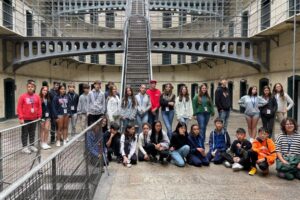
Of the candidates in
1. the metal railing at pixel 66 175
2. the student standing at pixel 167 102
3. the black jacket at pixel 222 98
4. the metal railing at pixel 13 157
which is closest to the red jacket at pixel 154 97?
the student standing at pixel 167 102

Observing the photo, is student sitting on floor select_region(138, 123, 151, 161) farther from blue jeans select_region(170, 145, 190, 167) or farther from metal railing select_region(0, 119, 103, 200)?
metal railing select_region(0, 119, 103, 200)

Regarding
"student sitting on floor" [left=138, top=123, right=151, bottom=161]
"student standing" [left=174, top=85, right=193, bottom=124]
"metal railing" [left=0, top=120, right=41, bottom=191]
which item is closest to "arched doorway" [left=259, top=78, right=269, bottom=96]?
"student standing" [left=174, top=85, right=193, bottom=124]

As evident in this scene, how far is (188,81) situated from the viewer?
101 ft

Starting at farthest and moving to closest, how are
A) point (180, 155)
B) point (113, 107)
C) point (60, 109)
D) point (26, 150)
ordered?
point (60, 109)
point (113, 107)
point (180, 155)
point (26, 150)

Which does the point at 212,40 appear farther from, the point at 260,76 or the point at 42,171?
the point at 42,171

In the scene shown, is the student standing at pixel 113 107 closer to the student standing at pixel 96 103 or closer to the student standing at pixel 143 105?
the student standing at pixel 96 103

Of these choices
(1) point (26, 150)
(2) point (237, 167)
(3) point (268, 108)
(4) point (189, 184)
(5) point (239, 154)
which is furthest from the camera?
(3) point (268, 108)

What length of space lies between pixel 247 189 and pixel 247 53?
1432 centimetres

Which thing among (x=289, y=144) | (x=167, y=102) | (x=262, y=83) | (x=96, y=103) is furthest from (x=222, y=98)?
(x=262, y=83)

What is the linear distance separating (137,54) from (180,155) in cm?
891

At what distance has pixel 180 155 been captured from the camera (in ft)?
20.8

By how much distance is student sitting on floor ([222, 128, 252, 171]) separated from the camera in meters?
5.85

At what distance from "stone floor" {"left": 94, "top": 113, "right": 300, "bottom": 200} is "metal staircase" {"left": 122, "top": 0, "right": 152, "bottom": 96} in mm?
6544

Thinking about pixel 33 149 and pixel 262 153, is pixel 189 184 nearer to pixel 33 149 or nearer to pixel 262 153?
pixel 262 153
